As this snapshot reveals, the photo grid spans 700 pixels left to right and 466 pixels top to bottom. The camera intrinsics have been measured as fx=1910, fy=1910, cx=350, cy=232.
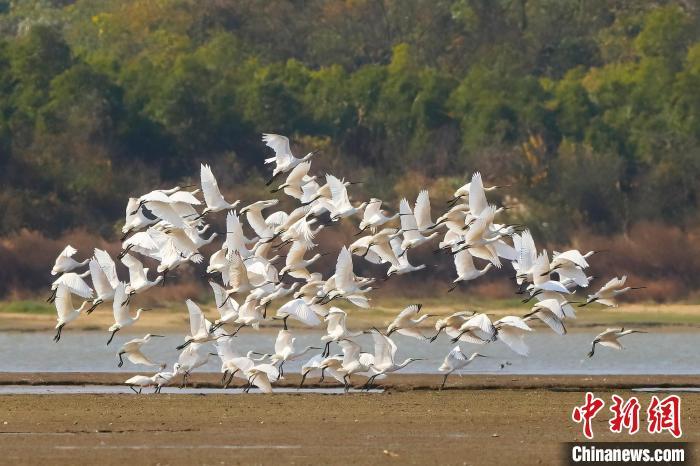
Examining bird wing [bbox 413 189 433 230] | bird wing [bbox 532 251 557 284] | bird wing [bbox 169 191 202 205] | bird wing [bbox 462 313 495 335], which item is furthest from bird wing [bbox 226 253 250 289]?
bird wing [bbox 532 251 557 284]

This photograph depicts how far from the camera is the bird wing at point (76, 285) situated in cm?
2244

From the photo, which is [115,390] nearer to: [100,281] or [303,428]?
[100,281]

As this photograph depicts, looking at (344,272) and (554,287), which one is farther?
(344,272)

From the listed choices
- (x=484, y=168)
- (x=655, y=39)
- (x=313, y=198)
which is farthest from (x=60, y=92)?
(x=313, y=198)

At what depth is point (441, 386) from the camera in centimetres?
2377

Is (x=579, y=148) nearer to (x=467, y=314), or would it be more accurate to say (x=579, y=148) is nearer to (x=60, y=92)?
(x=60, y=92)

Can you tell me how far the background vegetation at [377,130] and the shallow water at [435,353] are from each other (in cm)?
537

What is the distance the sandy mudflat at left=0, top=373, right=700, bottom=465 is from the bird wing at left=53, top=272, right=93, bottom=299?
4.04ft

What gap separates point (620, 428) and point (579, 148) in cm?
3104

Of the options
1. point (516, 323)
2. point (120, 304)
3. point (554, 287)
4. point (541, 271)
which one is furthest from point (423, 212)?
point (120, 304)

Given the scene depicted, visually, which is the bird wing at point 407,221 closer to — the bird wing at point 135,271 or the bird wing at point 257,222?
the bird wing at point 257,222

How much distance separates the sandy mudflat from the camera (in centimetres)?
1686

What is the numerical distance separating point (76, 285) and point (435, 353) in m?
12.1

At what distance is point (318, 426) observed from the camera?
755 inches
